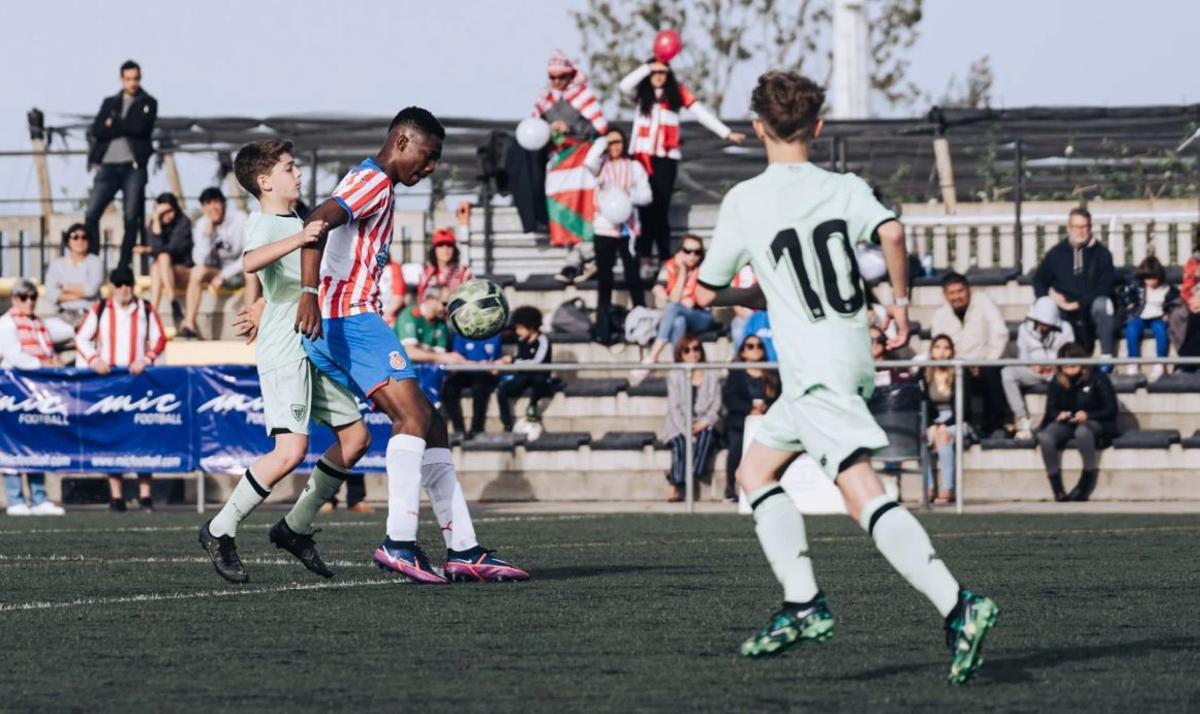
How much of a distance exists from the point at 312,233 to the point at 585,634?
7.18ft

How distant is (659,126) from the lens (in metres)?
20.8

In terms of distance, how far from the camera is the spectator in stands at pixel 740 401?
17.4 m

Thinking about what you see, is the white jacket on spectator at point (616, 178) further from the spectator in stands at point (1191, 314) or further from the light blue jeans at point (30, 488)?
the light blue jeans at point (30, 488)

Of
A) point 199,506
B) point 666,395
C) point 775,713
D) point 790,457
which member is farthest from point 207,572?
point 666,395

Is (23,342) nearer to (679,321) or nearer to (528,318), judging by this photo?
(528,318)

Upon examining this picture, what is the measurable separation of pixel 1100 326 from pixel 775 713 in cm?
1468

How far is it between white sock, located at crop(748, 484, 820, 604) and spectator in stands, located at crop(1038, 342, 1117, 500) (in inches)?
462

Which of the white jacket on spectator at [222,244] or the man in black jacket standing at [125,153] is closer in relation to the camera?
the man in black jacket standing at [125,153]

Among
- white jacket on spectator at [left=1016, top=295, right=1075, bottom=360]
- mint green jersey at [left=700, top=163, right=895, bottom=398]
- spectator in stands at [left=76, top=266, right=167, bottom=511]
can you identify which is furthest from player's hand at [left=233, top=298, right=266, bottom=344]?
white jacket on spectator at [left=1016, top=295, right=1075, bottom=360]

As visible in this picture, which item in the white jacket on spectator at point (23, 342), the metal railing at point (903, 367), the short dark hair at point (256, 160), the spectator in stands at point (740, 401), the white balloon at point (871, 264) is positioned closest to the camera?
the short dark hair at point (256, 160)

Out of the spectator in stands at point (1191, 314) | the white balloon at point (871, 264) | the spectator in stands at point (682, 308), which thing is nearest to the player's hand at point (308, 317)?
the spectator in stands at point (682, 308)

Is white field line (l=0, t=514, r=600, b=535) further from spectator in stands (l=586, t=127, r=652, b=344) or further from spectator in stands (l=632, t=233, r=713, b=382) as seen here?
spectator in stands (l=586, t=127, r=652, b=344)

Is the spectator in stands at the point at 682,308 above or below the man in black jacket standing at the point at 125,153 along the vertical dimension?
below

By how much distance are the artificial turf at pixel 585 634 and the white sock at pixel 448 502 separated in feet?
0.86
